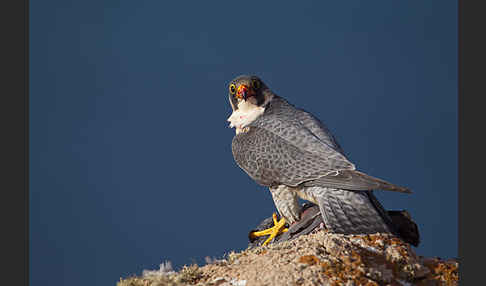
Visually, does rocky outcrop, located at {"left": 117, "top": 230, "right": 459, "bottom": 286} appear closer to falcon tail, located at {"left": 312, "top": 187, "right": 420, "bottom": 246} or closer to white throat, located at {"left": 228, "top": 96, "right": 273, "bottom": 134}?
falcon tail, located at {"left": 312, "top": 187, "right": 420, "bottom": 246}

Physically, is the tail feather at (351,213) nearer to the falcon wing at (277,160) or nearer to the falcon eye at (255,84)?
the falcon wing at (277,160)

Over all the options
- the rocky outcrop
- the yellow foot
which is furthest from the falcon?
the rocky outcrop

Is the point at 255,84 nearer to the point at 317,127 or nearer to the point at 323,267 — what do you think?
the point at 317,127

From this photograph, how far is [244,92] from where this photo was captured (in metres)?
5.33

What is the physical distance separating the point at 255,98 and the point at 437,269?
106 inches

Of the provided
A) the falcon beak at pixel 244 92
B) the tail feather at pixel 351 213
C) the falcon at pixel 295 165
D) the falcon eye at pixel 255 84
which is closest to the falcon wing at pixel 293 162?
the falcon at pixel 295 165

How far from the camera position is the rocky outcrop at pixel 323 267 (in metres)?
3.34

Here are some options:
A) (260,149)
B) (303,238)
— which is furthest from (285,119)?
(303,238)

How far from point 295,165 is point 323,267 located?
4.78 feet

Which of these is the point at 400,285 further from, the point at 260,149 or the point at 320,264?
the point at 260,149

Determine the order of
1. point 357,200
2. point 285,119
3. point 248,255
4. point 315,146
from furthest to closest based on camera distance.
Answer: point 285,119, point 315,146, point 357,200, point 248,255

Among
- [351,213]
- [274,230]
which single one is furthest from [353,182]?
[274,230]

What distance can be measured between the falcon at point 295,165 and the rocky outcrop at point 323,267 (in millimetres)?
273

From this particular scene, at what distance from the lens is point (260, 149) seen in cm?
496
